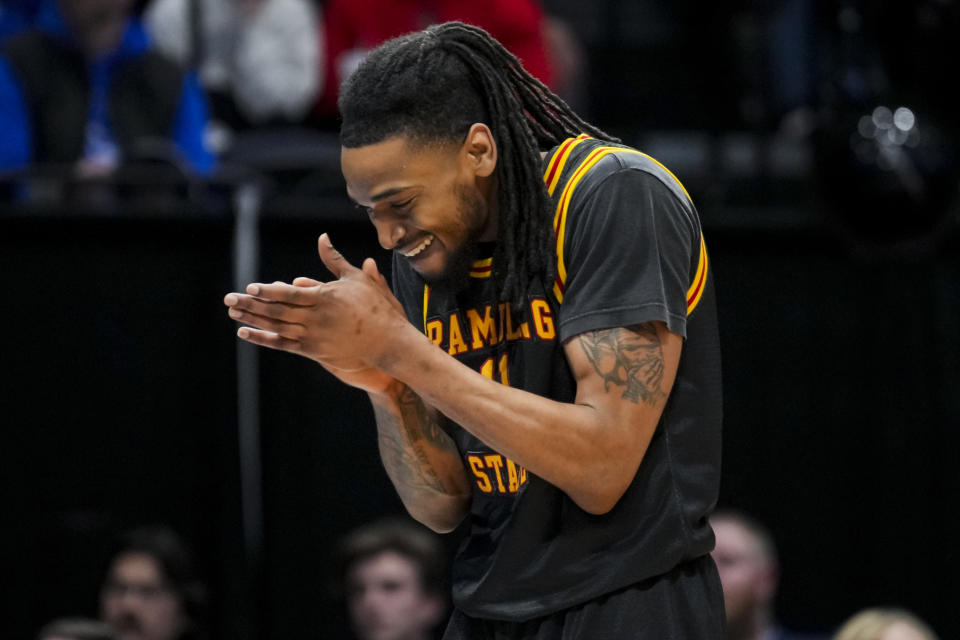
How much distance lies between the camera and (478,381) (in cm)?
206

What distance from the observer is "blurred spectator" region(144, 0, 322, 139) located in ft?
19.5

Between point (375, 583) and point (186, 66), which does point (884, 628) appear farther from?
point (186, 66)

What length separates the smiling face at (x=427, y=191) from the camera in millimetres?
2176

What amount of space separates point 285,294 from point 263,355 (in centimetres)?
361

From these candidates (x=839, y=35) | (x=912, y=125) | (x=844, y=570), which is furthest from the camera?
(x=844, y=570)

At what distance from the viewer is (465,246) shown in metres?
2.26

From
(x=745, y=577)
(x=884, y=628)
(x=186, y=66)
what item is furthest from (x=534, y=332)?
(x=186, y=66)

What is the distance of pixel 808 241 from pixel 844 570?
4.30 ft

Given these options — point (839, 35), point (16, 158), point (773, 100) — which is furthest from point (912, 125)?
point (16, 158)

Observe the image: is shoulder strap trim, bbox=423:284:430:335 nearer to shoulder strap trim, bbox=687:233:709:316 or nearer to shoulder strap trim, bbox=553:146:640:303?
shoulder strap trim, bbox=553:146:640:303

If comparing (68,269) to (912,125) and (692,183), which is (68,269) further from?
(912,125)

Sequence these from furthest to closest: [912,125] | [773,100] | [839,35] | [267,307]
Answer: [773,100], [839,35], [912,125], [267,307]

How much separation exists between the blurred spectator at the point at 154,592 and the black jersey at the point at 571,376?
9.94ft

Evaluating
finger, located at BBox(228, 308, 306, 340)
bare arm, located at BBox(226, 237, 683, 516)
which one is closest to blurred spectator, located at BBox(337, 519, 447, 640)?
bare arm, located at BBox(226, 237, 683, 516)
